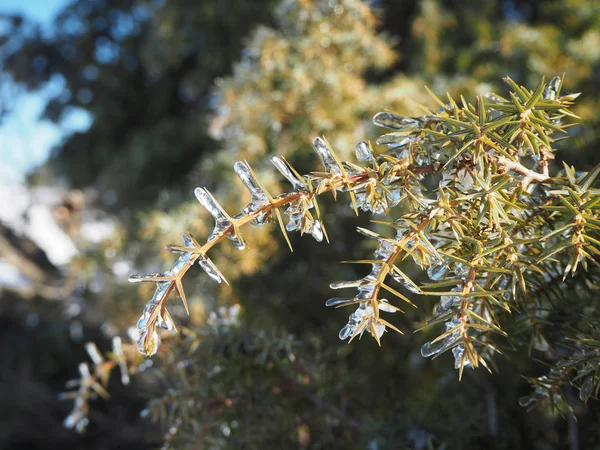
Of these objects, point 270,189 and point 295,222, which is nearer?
point 295,222

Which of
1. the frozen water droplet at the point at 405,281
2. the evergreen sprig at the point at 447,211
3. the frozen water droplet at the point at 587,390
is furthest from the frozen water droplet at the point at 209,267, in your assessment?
the frozen water droplet at the point at 587,390

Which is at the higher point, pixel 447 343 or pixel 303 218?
pixel 303 218

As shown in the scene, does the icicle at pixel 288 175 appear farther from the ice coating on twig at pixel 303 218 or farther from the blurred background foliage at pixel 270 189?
the blurred background foliage at pixel 270 189

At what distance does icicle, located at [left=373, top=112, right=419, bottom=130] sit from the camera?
0.38 meters

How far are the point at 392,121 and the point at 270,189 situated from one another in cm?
58

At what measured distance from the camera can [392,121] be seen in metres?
0.39

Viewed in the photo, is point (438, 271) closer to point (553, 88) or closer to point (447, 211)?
point (447, 211)

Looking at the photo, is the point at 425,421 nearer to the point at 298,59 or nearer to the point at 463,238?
the point at 463,238

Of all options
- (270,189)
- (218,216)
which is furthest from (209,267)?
(270,189)

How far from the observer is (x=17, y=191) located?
9.81 feet

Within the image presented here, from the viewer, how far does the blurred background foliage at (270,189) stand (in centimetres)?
59

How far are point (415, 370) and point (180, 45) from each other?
55.6 inches

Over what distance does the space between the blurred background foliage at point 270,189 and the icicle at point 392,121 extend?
0.09ft

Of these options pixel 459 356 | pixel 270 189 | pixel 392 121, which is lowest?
pixel 270 189
